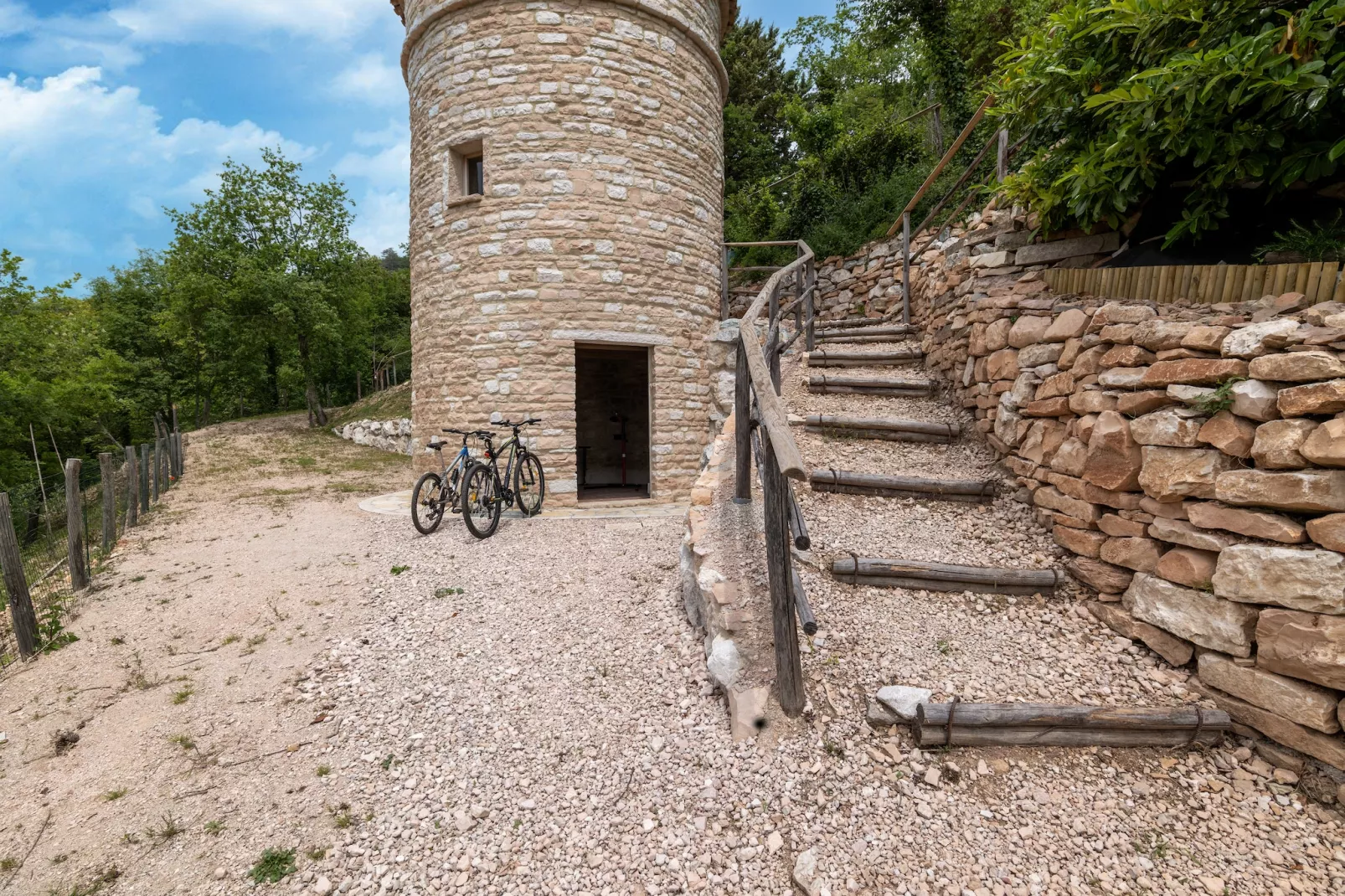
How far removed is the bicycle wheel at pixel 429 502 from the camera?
5.27 m

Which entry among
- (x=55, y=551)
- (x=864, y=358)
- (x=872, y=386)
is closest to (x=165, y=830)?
(x=872, y=386)

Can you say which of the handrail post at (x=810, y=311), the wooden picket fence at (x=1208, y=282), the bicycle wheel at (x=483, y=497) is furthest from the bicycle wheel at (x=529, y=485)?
the wooden picket fence at (x=1208, y=282)

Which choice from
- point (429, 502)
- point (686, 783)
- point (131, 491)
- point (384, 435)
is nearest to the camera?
point (686, 783)

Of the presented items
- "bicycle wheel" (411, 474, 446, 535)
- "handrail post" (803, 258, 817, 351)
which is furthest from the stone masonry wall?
"bicycle wheel" (411, 474, 446, 535)

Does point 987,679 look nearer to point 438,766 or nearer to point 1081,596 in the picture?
point 1081,596

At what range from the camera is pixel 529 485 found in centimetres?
617

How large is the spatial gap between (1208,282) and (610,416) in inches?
356

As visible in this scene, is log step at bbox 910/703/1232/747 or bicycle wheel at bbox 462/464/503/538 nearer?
log step at bbox 910/703/1232/747

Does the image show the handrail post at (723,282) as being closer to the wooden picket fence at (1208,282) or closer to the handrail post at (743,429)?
the handrail post at (743,429)

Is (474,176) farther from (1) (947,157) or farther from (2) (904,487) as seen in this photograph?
(2) (904,487)

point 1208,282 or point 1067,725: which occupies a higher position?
point 1208,282

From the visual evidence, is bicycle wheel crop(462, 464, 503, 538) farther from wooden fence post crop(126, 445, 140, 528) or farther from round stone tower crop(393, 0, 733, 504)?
wooden fence post crop(126, 445, 140, 528)

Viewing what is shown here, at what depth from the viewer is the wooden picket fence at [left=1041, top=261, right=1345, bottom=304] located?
2.12 meters

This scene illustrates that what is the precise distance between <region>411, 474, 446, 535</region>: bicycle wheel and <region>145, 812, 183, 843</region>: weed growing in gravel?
126 inches
